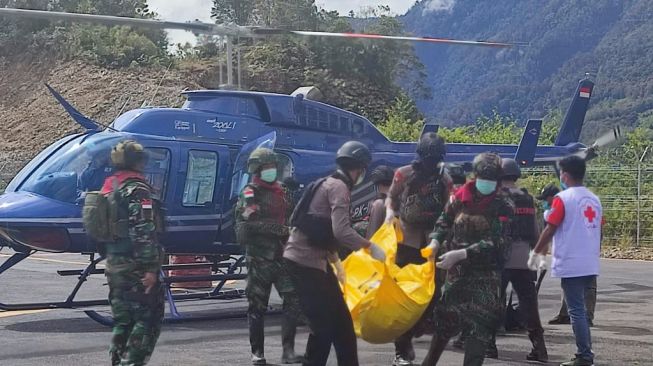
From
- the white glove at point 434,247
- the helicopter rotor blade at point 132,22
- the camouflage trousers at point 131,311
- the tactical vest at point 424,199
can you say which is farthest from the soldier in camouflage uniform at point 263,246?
the helicopter rotor blade at point 132,22

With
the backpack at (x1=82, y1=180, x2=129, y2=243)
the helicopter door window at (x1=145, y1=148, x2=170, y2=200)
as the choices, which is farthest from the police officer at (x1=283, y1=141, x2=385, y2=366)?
the helicopter door window at (x1=145, y1=148, x2=170, y2=200)

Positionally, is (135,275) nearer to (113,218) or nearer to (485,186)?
(113,218)

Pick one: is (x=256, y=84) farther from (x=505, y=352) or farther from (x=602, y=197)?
(x=505, y=352)

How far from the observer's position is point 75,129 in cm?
4147

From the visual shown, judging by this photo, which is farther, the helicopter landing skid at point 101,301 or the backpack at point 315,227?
the helicopter landing skid at point 101,301

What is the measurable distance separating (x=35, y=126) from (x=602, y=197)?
2714cm

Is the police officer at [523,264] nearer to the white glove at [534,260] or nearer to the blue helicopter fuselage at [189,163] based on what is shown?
the white glove at [534,260]

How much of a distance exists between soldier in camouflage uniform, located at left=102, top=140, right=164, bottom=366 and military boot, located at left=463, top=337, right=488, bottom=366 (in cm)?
224

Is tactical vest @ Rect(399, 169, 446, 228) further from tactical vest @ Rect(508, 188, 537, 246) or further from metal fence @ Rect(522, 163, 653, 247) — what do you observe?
metal fence @ Rect(522, 163, 653, 247)

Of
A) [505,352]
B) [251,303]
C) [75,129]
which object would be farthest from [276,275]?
[75,129]

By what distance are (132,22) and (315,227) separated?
203 inches

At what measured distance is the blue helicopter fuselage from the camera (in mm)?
10891

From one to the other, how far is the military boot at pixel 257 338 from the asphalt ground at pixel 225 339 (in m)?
0.24

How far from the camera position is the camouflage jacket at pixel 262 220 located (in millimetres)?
8641
